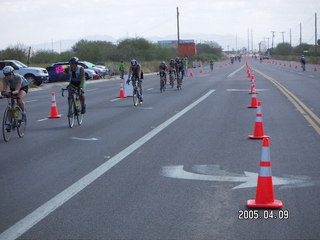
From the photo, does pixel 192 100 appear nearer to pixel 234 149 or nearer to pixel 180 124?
pixel 180 124

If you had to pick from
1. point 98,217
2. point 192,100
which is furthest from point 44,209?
point 192,100

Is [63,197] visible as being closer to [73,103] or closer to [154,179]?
[154,179]

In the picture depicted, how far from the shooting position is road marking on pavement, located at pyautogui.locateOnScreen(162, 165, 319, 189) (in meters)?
8.27

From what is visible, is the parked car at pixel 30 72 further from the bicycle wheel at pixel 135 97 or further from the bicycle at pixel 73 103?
the bicycle at pixel 73 103

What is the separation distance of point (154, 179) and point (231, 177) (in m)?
1.11

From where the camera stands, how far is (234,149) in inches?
451

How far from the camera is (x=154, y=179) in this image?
875 cm

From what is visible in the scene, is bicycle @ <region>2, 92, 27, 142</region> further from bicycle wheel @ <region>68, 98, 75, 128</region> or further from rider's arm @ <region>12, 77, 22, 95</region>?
bicycle wheel @ <region>68, 98, 75, 128</region>

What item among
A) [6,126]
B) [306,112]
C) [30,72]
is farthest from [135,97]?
[30,72]

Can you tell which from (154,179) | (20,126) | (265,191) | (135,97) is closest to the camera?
(265,191)

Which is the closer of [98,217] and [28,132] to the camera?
[98,217]

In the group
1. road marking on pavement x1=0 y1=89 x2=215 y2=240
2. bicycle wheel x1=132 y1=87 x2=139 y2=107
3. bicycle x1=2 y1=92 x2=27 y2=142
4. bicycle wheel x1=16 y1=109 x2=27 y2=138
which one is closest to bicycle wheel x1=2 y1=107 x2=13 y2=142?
bicycle x1=2 y1=92 x2=27 y2=142

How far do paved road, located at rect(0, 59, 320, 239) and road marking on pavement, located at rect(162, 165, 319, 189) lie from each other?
15 mm

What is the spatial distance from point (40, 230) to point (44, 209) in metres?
0.87
